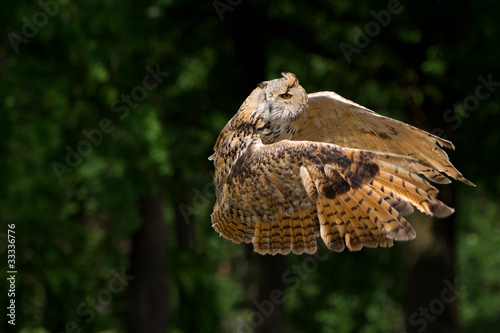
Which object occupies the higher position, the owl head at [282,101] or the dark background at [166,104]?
the owl head at [282,101]

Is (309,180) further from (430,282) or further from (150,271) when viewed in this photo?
(150,271)

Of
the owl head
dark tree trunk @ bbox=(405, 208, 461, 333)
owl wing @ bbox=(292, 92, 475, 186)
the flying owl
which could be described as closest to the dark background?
dark tree trunk @ bbox=(405, 208, 461, 333)

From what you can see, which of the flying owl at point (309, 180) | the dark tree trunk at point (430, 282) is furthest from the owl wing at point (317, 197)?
the dark tree trunk at point (430, 282)

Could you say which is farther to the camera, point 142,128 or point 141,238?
point 141,238

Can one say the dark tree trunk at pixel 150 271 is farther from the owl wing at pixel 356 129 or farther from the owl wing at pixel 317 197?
the owl wing at pixel 317 197

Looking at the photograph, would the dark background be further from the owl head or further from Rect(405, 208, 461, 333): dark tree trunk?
the owl head

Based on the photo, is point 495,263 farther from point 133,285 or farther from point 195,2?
point 195,2

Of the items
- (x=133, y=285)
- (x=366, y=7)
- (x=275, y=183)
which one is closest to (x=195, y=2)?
(x=366, y=7)
